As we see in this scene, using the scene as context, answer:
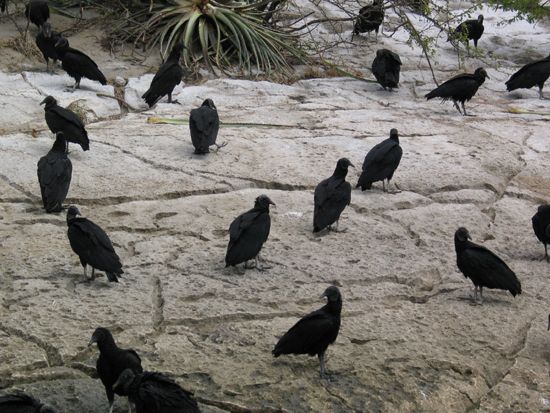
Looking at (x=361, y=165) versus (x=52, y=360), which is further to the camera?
(x=361, y=165)

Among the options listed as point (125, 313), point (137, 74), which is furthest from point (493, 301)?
point (137, 74)

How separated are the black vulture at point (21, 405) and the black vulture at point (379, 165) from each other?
15.8 ft

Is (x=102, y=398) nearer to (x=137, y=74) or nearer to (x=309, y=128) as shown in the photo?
(x=309, y=128)

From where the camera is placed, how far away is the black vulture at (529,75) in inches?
508

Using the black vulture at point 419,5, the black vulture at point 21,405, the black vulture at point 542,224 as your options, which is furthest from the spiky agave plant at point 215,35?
the black vulture at point 21,405

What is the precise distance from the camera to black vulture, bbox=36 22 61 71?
11.6 metres

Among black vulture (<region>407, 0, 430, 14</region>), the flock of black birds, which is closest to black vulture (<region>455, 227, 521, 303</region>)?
the flock of black birds

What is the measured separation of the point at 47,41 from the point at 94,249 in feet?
19.0

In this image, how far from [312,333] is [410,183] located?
4052mm

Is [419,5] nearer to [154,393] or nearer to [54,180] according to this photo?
[54,180]

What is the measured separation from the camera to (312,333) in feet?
17.7

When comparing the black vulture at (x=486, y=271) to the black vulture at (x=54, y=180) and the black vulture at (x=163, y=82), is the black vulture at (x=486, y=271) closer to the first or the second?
the black vulture at (x=54, y=180)

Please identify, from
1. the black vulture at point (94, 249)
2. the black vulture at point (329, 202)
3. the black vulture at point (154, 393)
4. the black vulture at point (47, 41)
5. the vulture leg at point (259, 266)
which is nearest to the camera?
the black vulture at point (154, 393)

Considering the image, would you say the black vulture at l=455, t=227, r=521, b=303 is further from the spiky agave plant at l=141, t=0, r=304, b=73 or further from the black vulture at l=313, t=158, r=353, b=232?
the spiky agave plant at l=141, t=0, r=304, b=73
